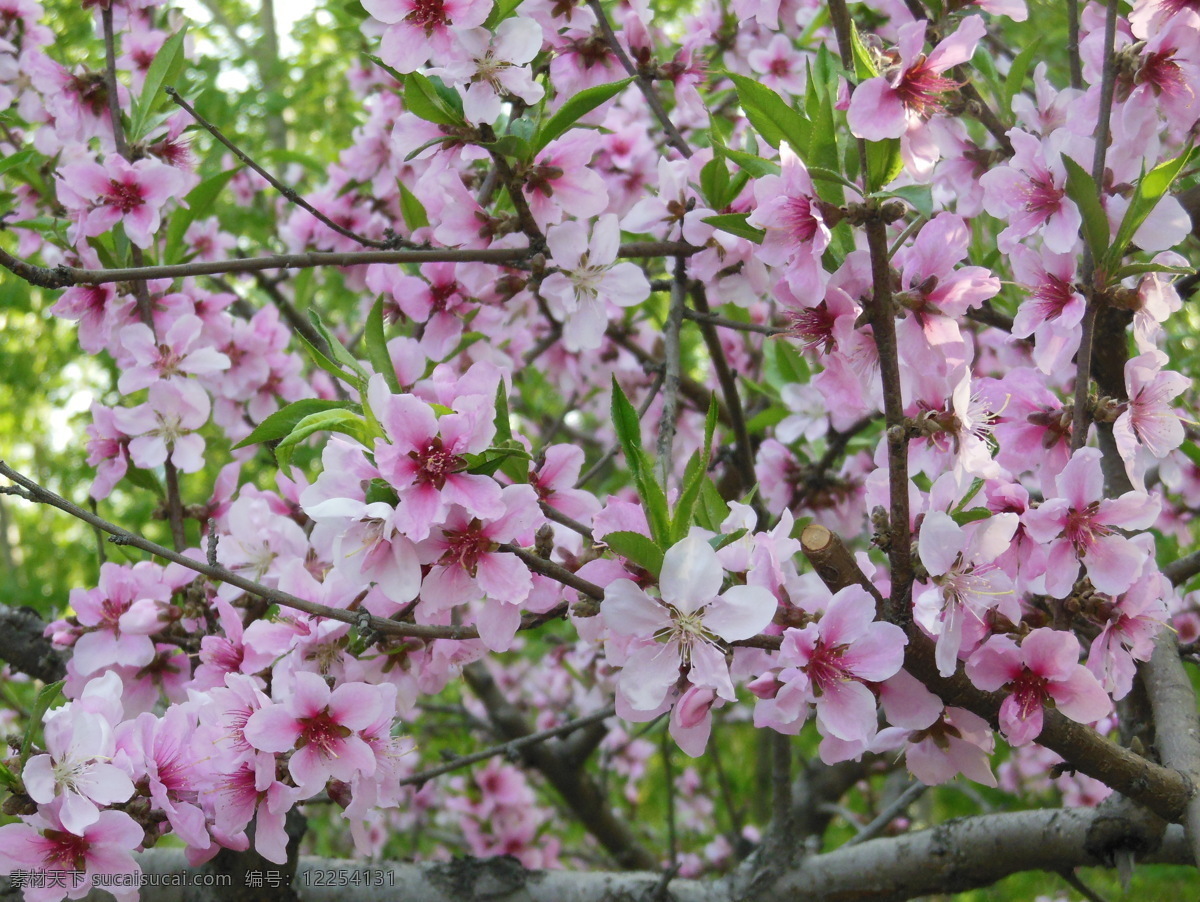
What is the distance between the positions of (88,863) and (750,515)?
3.54 feet

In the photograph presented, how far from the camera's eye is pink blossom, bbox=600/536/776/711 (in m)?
1.14

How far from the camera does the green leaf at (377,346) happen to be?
145 cm

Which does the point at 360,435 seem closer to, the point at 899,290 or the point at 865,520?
the point at 899,290

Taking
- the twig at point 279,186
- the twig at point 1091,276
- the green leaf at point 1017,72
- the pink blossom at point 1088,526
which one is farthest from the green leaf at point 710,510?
the green leaf at point 1017,72

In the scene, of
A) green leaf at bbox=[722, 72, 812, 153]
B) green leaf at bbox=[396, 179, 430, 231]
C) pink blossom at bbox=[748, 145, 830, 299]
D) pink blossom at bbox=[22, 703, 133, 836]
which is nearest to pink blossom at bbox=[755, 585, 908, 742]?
pink blossom at bbox=[748, 145, 830, 299]

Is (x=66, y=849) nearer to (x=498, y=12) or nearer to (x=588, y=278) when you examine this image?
(x=588, y=278)

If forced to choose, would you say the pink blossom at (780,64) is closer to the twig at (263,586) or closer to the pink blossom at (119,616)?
the twig at (263,586)

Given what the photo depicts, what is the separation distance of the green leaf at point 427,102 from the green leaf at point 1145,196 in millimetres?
996

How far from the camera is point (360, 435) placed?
125cm

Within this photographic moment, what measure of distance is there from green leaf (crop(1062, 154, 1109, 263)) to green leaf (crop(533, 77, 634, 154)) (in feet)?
2.08

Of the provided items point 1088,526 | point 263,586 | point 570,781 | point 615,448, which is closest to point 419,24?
point 615,448

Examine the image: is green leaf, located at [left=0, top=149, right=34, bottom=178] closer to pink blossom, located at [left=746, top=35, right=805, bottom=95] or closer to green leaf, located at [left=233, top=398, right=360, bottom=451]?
green leaf, located at [left=233, top=398, right=360, bottom=451]

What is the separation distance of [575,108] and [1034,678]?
1055mm

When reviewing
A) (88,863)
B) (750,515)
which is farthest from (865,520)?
(88,863)
